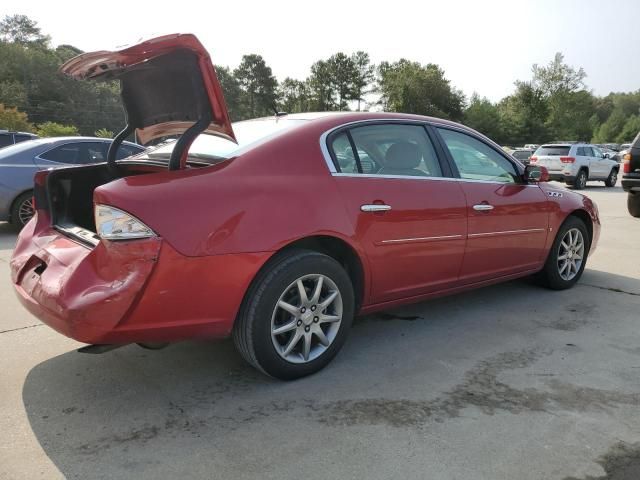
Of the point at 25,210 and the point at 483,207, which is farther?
the point at 25,210

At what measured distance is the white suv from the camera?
17.8 m

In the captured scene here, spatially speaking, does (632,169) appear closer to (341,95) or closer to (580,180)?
(580,180)

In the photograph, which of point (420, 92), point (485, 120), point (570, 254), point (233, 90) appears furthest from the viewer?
A: point (233, 90)

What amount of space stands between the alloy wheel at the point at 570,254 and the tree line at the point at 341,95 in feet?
173

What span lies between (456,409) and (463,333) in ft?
3.88

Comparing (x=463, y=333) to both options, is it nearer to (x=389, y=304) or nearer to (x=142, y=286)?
(x=389, y=304)

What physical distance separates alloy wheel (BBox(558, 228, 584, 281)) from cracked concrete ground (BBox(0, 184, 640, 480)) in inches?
35.7

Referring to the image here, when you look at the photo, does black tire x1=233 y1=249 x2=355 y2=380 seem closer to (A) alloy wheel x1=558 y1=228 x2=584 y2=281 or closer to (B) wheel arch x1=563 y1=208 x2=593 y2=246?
(A) alloy wheel x1=558 y1=228 x2=584 y2=281

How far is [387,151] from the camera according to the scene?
356 centimetres

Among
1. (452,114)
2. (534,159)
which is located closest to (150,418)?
(534,159)

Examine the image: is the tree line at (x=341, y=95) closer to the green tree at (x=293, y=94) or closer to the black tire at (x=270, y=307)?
the green tree at (x=293, y=94)

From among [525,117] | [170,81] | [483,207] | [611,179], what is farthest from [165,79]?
[525,117]

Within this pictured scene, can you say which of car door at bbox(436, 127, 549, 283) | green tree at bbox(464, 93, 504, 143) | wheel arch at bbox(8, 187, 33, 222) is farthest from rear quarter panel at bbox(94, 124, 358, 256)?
green tree at bbox(464, 93, 504, 143)

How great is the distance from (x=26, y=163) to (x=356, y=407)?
7.01m
